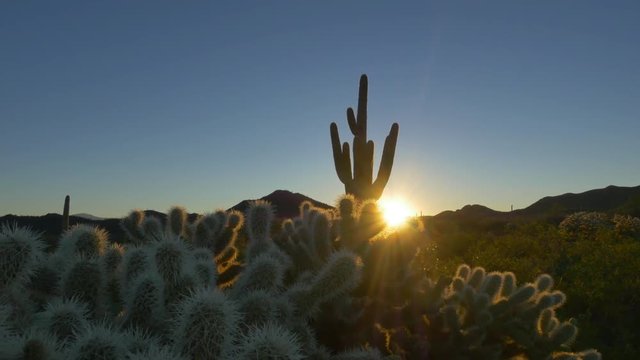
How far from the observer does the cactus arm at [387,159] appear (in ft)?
26.8

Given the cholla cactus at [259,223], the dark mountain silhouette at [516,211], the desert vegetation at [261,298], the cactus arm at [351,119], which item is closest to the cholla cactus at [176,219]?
the desert vegetation at [261,298]

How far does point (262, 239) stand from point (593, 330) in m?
7.09

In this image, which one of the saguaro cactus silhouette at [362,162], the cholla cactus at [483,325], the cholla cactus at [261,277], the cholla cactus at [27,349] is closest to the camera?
the cholla cactus at [27,349]

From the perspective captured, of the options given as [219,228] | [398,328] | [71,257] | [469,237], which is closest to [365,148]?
[219,228]

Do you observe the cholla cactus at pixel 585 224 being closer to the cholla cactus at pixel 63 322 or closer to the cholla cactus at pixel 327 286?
the cholla cactus at pixel 327 286

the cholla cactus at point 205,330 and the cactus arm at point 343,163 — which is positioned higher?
the cactus arm at point 343,163

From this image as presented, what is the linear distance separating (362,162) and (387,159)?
87 cm

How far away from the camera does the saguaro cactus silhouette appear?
7.60 metres

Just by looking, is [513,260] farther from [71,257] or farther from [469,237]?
[71,257]

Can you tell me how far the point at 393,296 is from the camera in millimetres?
3639

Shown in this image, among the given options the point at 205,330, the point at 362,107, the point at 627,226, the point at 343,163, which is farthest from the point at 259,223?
the point at 627,226

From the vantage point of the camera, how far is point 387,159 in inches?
332

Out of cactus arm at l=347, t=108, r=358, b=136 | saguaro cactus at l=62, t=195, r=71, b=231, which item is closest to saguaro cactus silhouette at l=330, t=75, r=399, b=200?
cactus arm at l=347, t=108, r=358, b=136

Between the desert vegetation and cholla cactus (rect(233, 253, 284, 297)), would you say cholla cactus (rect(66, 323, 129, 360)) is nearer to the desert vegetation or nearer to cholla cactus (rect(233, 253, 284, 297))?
the desert vegetation
